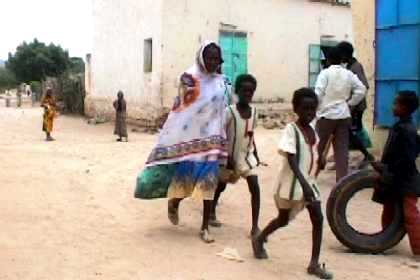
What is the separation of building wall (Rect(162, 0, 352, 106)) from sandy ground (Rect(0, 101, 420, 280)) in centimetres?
826

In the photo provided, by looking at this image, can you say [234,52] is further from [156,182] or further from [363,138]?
[156,182]

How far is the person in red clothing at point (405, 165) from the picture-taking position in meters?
5.10

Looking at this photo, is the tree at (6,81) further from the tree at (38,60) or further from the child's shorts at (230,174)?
the child's shorts at (230,174)

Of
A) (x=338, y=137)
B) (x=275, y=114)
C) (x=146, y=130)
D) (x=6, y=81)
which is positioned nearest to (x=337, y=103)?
(x=338, y=137)

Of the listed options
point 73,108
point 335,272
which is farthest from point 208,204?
point 73,108

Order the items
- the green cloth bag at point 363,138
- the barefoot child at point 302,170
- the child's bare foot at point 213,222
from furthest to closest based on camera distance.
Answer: the green cloth bag at point 363,138, the child's bare foot at point 213,222, the barefoot child at point 302,170

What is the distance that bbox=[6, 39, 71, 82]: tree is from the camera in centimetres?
4731

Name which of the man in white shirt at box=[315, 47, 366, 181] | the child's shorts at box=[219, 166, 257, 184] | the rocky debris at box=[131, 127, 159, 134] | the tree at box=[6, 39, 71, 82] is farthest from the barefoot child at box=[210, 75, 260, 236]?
the tree at box=[6, 39, 71, 82]

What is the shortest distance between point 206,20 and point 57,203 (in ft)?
37.6

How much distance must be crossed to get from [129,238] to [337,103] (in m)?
3.07

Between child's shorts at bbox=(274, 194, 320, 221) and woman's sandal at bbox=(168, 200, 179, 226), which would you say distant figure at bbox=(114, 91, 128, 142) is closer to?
woman's sandal at bbox=(168, 200, 179, 226)

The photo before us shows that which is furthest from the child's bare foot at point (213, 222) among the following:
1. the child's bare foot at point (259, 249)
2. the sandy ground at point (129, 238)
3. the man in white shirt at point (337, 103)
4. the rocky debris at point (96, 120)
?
the rocky debris at point (96, 120)

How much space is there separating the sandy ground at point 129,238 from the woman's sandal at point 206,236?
61mm

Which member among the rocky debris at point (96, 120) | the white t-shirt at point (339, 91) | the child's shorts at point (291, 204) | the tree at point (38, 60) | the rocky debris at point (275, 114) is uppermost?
the tree at point (38, 60)
